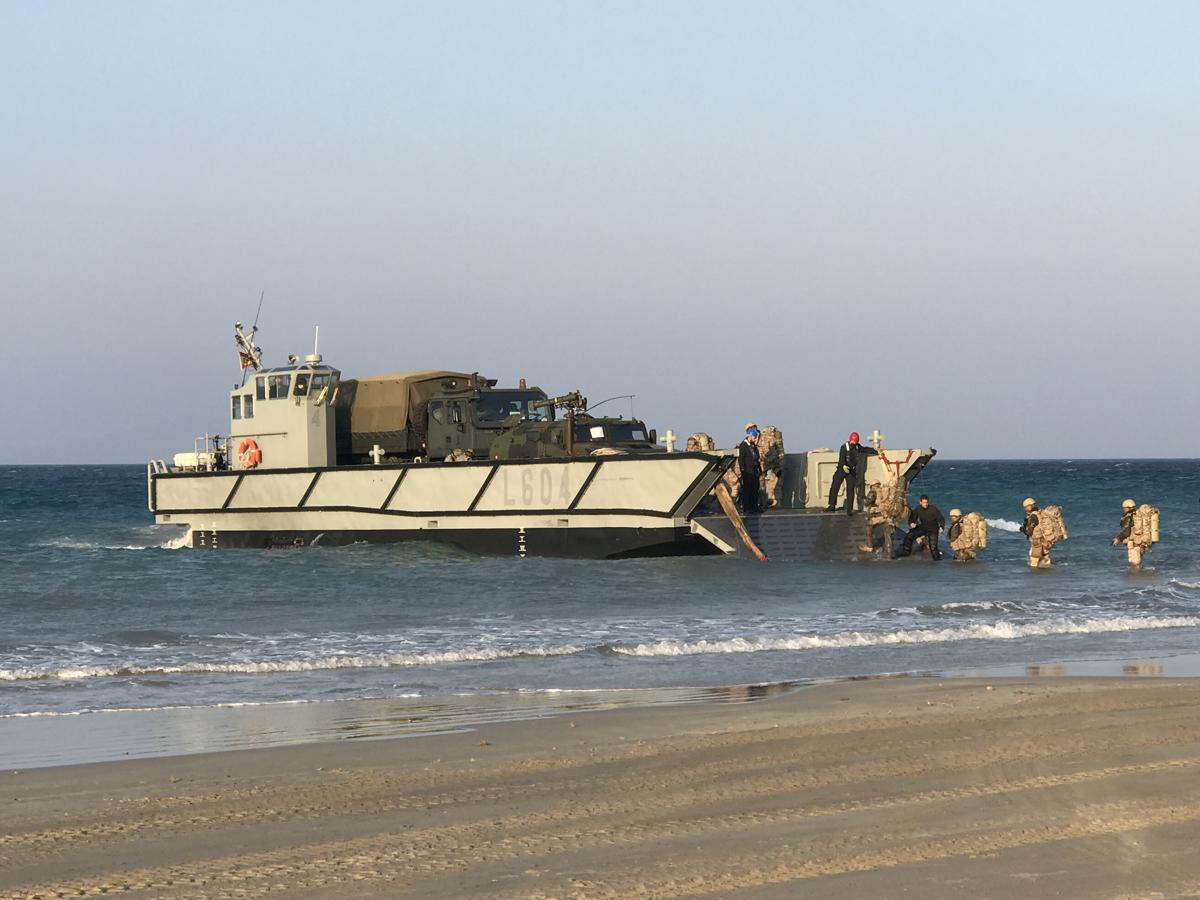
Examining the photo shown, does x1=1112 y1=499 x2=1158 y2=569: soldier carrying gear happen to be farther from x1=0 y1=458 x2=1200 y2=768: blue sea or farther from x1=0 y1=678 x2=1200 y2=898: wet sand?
x1=0 y1=678 x2=1200 y2=898: wet sand

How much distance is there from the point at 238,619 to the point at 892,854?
12.8 m

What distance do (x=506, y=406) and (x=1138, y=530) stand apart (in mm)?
10976

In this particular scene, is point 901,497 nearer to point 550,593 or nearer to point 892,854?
point 550,593

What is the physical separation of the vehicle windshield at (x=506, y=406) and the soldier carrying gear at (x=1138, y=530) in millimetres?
9894

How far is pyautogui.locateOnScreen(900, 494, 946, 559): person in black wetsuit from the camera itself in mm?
26719

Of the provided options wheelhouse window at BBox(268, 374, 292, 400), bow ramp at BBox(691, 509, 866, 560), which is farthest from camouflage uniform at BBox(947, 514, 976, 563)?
wheelhouse window at BBox(268, 374, 292, 400)

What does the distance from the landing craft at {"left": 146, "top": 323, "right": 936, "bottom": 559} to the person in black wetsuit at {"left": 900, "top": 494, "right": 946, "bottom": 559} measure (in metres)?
0.80

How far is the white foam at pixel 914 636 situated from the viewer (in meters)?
15.1

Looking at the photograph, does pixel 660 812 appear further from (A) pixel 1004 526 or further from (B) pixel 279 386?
(A) pixel 1004 526

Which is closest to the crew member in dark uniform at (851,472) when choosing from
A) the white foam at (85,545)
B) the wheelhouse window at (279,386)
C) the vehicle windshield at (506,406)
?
the vehicle windshield at (506,406)

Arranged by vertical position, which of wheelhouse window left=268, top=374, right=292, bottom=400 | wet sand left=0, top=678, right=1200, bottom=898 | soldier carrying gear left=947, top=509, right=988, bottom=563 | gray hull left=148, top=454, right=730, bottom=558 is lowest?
wet sand left=0, top=678, right=1200, bottom=898

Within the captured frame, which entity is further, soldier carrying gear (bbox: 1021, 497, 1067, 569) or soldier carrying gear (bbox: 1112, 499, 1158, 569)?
soldier carrying gear (bbox: 1021, 497, 1067, 569)

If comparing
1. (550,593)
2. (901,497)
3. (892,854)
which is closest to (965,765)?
(892,854)

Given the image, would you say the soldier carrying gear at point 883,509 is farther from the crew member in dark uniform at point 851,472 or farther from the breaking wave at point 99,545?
the breaking wave at point 99,545
